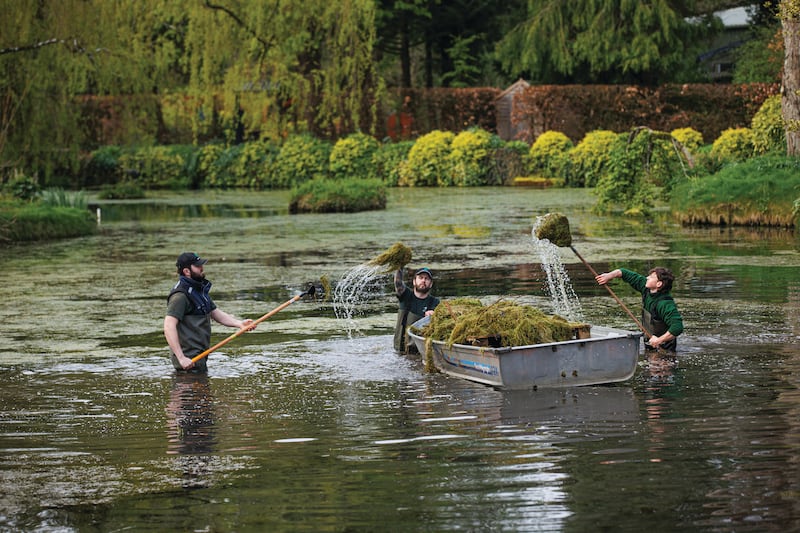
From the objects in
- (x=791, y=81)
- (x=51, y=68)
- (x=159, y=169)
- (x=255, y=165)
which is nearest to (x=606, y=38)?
(x=255, y=165)

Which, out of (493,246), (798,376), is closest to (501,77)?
(493,246)

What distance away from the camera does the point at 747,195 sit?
2708 cm

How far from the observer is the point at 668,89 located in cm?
4656

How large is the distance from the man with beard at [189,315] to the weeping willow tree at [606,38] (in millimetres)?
35816

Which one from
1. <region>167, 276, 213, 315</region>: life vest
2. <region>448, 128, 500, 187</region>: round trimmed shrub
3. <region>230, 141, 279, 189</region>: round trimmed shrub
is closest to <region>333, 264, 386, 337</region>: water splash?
<region>167, 276, 213, 315</region>: life vest

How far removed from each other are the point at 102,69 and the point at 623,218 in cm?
1150

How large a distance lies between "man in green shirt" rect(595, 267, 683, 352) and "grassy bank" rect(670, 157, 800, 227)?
43.4 ft

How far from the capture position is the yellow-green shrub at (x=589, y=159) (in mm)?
40844

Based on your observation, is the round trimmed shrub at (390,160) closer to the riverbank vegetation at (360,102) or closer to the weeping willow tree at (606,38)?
the riverbank vegetation at (360,102)

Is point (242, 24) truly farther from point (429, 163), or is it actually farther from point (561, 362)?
point (561, 362)

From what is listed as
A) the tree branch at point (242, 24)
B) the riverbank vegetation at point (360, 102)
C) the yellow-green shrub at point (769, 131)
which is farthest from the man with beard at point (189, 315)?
the tree branch at point (242, 24)

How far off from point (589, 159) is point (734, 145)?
499cm

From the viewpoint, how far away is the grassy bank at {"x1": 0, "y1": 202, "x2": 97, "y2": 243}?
1076 inches

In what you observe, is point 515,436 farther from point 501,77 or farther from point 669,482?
point 501,77
